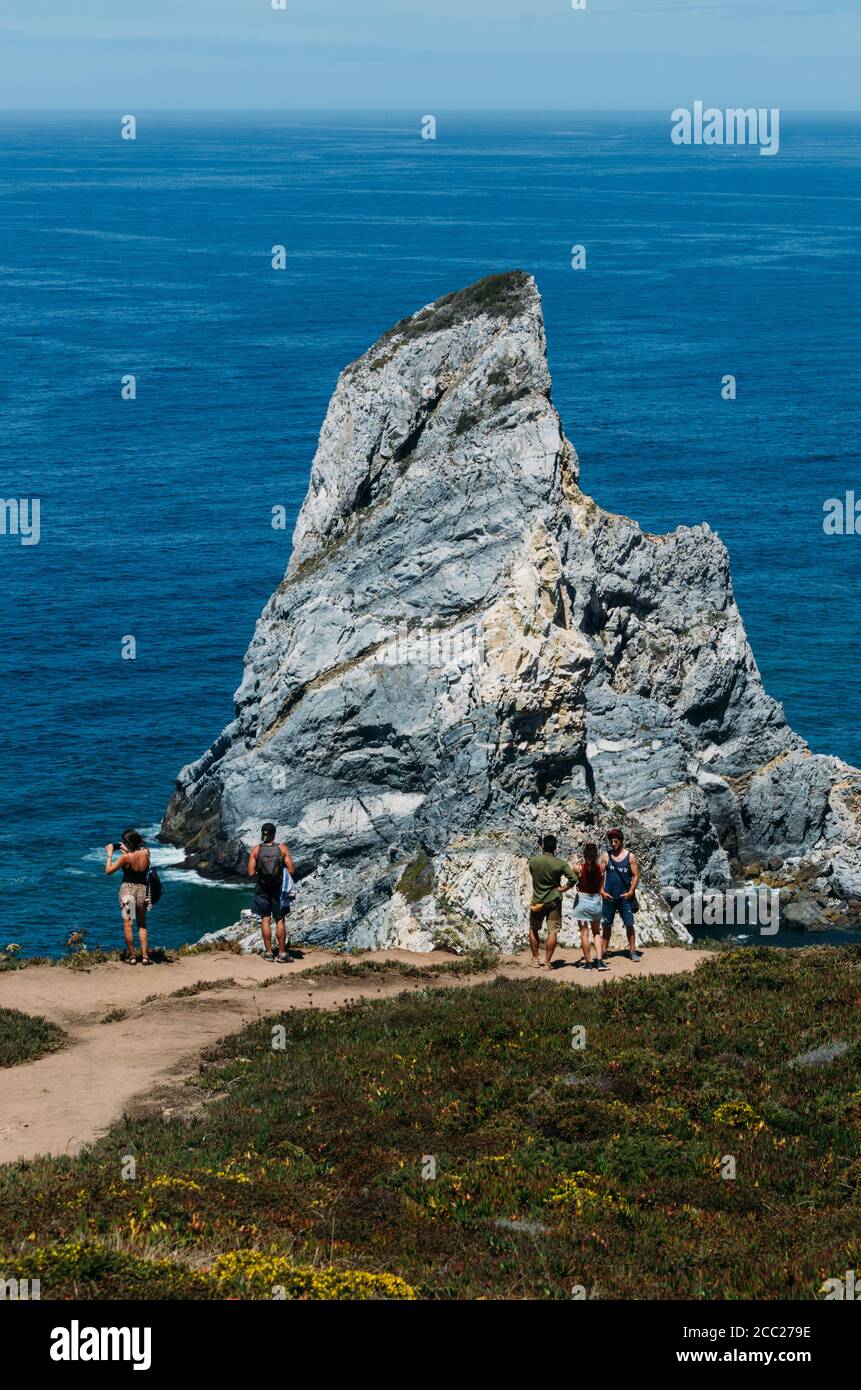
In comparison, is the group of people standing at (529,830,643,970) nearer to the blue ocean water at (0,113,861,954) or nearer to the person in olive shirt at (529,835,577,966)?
the person in olive shirt at (529,835,577,966)

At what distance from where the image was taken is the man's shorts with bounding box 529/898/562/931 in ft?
103

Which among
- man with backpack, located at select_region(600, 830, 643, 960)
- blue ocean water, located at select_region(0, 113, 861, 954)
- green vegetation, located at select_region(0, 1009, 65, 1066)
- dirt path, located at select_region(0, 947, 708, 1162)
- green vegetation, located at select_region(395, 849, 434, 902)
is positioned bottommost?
green vegetation, located at select_region(395, 849, 434, 902)

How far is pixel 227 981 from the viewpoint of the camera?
100ft

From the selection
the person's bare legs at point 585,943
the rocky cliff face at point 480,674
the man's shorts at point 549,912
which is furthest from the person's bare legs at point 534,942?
the rocky cliff face at point 480,674

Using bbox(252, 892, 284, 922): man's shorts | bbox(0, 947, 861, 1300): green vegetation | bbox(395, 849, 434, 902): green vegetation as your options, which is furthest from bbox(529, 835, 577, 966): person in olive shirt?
bbox(395, 849, 434, 902): green vegetation

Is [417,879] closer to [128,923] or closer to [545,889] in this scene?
[128,923]

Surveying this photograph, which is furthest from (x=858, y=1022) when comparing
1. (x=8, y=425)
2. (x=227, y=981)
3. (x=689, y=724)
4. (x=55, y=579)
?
(x=8, y=425)

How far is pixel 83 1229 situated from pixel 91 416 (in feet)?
413

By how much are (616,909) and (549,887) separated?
191 cm

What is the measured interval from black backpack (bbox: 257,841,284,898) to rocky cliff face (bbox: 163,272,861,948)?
21.7 metres

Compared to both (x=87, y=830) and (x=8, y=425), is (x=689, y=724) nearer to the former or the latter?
(x=87, y=830)

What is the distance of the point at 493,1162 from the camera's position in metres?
20.8

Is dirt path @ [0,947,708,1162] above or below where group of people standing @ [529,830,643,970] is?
below

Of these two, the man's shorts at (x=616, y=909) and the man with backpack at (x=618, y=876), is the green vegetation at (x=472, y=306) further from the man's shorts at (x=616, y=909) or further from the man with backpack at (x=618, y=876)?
the man's shorts at (x=616, y=909)
